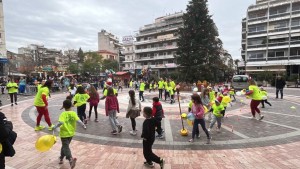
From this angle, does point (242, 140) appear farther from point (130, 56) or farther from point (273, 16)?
point (130, 56)

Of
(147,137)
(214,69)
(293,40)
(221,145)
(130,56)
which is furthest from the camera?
(130,56)

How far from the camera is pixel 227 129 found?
27.5ft

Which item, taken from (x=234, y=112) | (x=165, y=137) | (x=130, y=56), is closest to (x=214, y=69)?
(x=234, y=112)

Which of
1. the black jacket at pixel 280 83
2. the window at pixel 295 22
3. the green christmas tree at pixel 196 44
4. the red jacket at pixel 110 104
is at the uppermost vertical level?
the window at pixel 295 22

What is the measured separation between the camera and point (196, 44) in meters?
30.4

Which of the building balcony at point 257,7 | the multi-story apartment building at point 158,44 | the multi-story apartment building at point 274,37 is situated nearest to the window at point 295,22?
the multi-story apartment building at point 274,37

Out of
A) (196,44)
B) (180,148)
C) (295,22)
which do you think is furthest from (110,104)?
(295,22)

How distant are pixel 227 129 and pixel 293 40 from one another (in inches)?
1747

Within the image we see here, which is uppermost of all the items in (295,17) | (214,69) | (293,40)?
(295,17)

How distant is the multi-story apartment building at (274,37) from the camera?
4341 cm

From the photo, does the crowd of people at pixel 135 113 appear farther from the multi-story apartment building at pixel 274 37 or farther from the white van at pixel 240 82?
the multi-story apartment building at pixel 274 37

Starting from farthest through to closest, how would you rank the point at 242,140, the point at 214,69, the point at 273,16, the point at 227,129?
the point at 273,16 → the point at 214,69 → the point at 227,129 → the point at 242,140

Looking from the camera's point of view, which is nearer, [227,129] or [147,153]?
[147,153]

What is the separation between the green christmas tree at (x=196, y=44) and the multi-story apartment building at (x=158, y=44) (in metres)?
26.4
